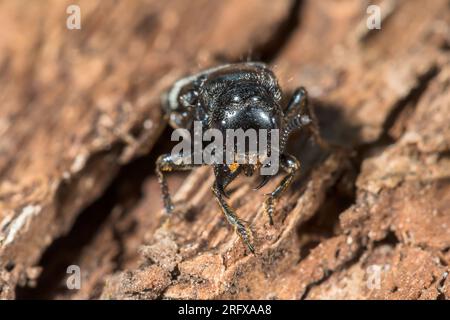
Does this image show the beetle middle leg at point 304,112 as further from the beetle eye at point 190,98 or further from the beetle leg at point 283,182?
the beetle eye at point 190,98

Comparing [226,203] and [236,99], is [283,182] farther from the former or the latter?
[236,99]

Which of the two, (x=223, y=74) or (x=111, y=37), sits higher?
(x=111, y=37)

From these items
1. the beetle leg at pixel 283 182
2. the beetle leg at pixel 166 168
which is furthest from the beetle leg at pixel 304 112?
the beetle leg at pixel 166 168

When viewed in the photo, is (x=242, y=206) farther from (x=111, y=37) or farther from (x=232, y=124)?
(x=111, y=37)

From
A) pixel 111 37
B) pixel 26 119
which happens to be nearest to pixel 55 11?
pixel 111 37

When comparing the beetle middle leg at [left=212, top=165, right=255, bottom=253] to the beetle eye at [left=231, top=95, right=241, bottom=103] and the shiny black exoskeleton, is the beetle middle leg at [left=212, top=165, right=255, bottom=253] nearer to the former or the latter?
the shiny black exoskeleton

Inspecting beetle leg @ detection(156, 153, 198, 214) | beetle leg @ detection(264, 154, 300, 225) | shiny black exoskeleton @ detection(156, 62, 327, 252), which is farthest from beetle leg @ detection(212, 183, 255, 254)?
beetle leg @ detection(156, 153, 198, 214)
